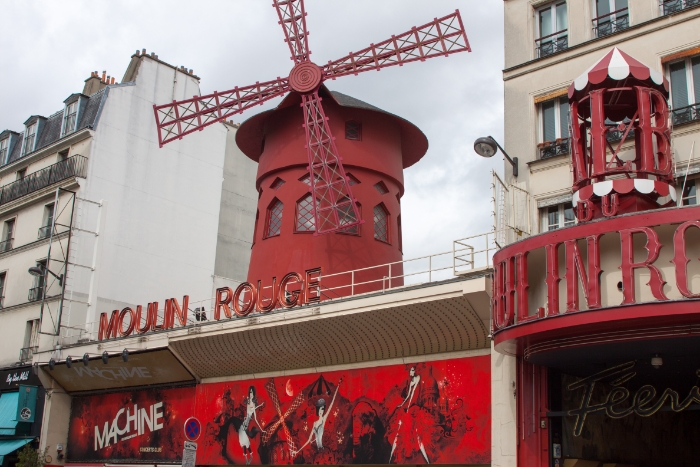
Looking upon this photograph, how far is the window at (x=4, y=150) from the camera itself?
2338 cm

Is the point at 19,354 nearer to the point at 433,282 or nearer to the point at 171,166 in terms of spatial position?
the point at 171,166

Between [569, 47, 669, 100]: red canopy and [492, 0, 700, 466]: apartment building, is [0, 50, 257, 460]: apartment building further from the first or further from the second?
[569, 47, 669, 100]: red canopy

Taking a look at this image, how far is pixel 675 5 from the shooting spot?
10.3 metres

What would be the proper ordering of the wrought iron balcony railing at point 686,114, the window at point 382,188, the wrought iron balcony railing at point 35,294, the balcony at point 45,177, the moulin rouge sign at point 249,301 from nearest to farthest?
the wrought iron balcony railing at point 686,114
the moulin rouge sign at point 249,301
the window at point 382,188
the wrought iron balcony railing at point 35,294
the balcony at point 45,177

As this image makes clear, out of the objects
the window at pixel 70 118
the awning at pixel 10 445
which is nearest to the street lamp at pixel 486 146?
the awning at pixel 10 445

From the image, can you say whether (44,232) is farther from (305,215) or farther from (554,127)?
(554,127)

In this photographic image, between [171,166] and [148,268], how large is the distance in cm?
281

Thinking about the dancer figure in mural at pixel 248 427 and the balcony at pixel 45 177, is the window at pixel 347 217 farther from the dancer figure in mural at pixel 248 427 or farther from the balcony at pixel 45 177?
the balcony at pixel 45 177

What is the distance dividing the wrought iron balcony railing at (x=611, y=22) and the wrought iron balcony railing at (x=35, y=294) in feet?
44.0

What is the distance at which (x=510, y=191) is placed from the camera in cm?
Answer: 1091

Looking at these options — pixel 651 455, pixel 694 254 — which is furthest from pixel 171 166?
pixel 694 254

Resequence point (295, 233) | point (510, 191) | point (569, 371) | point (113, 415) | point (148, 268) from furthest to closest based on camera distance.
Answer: point (148, 268)
point (113, 415)
point (295, 233)
point (510, 191)
point (569, 371)

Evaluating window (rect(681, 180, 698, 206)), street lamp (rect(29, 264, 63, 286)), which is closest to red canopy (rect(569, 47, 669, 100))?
window (rect(681, 180, 698, 206))

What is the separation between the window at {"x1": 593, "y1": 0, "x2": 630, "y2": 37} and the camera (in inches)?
424
